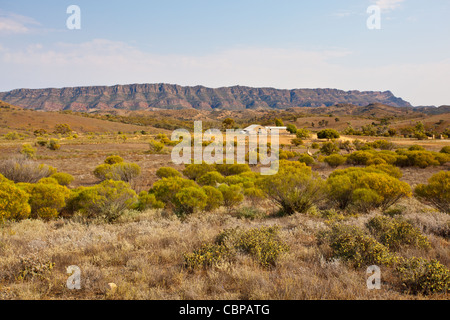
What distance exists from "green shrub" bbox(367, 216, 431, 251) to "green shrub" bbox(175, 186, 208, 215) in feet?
15.8

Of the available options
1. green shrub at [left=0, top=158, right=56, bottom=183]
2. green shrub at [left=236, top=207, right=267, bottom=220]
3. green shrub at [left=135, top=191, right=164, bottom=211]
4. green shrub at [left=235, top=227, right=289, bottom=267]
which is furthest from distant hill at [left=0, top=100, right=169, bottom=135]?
green shrub at [left=235, top=227, right=289, bottom=267]

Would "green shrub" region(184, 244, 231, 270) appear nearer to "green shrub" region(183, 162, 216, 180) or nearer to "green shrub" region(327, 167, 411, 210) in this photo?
"green shrub" region(327, 167, 411, 210)

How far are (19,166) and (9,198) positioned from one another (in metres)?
7.15

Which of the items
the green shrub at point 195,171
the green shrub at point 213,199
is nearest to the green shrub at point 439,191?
the green shrub at point 213,199

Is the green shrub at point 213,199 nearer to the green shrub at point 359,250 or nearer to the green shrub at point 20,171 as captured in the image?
the green shrub at point 359,250

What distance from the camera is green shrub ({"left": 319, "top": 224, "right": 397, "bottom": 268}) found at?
440 centimetres

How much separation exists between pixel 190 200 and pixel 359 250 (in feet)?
16.2

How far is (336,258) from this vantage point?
4523 millimetres

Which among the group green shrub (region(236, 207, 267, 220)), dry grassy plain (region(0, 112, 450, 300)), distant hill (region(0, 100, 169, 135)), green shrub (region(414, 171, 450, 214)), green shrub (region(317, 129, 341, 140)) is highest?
distant hill (region(0, 100, 169, 135))

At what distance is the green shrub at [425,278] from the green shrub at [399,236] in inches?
48.8

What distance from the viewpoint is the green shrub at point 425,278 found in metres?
3.58

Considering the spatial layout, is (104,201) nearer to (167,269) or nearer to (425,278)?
(167,269)
